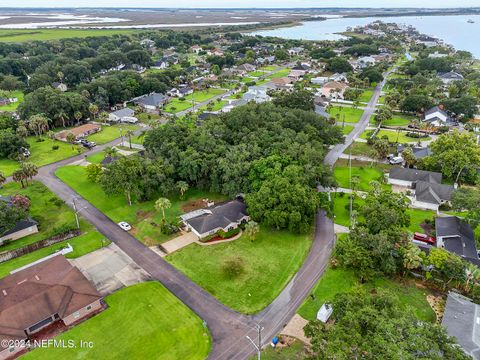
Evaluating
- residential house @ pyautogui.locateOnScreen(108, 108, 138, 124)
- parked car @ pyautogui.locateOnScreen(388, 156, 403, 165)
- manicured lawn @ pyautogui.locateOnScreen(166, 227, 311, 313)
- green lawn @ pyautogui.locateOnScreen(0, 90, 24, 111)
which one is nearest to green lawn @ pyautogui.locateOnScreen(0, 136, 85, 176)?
residential house @ pyautogui.locateOnScreen(108, 108, 138, 124)

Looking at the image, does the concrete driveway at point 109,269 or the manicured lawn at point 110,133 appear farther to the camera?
the manicured lawn at point 110,133

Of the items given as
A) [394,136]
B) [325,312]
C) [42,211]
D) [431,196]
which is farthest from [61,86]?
[325,312]

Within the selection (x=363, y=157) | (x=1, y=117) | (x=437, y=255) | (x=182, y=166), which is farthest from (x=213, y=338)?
(x=1, y=117)

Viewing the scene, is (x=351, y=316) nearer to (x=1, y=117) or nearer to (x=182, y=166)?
(x=182, y=166)

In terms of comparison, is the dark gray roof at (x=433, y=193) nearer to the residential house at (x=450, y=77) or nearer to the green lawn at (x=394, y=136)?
the green lawn at (x=394, y=136)

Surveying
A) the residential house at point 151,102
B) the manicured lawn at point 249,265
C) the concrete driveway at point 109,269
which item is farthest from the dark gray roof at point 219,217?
the residential house at point 151,102
